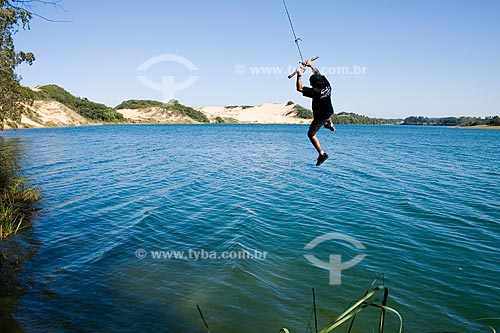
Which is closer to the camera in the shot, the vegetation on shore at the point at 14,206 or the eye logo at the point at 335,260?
the eye logo at the point at 335,260

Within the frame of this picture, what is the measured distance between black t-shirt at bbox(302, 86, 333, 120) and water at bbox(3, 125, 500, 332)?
5.28 metres

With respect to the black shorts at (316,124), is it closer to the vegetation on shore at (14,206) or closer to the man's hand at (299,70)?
the man's hand at (299,70)

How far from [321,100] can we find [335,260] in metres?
7.35

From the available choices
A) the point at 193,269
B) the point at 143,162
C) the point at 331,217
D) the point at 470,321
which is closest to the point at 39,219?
the point at 193,269

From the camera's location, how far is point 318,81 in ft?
23.9

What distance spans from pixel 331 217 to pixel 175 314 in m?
10.9

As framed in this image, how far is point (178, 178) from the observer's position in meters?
28.8

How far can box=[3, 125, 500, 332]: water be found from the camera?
29.7ft

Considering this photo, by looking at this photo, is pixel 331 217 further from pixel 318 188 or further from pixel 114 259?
pixel 114 259

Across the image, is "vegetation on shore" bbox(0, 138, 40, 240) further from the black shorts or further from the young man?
the young man

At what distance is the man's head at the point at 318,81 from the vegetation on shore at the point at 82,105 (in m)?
178

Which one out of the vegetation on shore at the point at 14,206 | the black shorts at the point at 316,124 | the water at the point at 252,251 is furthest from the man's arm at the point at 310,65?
the vegetation on shore at the point at 14,206

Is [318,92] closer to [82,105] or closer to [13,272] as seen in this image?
[13,272]

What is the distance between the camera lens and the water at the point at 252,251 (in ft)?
29.7
